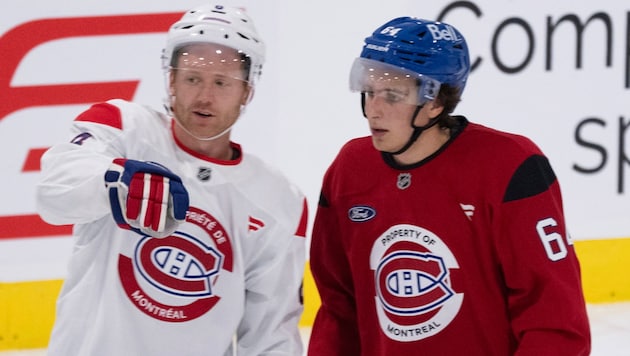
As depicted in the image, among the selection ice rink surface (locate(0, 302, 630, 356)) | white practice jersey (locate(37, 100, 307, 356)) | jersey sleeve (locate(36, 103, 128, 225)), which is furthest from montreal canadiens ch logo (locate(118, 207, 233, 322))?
ice rink surface (locate(0, 302, 630, 356))

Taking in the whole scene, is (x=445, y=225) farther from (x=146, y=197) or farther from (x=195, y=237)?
(x=146, y=197)

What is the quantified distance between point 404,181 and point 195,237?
1.25 ft

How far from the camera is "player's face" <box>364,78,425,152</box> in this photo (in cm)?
194

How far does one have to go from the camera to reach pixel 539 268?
183 centimetres

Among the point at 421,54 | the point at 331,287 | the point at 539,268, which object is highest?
A: the point at 421,54

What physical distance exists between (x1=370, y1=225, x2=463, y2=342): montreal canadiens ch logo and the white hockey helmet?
1.35 feet

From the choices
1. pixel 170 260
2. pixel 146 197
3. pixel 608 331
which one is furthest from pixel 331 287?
pixel 608 331

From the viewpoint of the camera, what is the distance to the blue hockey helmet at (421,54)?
191 cm

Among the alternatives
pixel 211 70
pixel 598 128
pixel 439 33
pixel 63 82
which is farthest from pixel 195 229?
pixel 598 128

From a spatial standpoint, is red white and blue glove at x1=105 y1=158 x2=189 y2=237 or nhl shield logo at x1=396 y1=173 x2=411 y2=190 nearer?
red white and blue glove at x1=105 y1=158 x2=189 y2=237

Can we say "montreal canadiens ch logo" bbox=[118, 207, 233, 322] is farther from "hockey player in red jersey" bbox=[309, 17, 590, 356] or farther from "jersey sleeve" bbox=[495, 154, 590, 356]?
"jersey sleeve" bbox=[495, 154, 590, 356]

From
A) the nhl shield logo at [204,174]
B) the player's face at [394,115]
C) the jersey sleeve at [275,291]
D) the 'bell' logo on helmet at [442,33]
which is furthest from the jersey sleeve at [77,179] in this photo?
the 'bell' logo on helmet at [442,33]

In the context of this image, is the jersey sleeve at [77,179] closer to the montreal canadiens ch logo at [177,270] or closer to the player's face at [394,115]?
the montreal canadiens ch logo at [177,270]

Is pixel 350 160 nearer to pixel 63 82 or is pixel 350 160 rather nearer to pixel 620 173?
pixel 63 82
